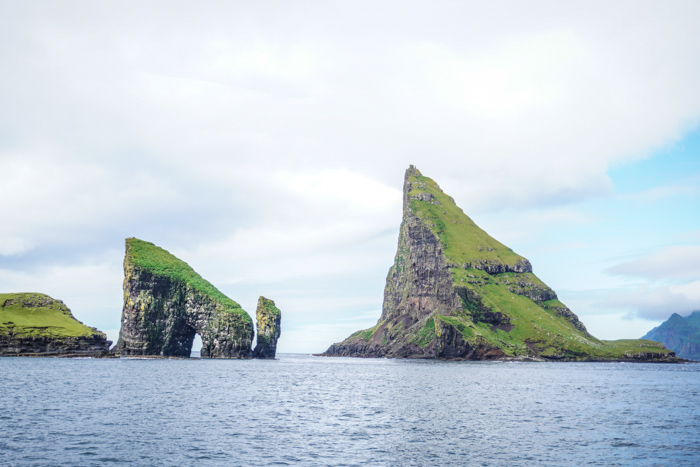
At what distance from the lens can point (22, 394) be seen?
77750mm

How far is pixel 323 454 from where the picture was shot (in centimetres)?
4206

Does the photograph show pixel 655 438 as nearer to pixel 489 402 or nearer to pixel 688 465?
pixel 688 465

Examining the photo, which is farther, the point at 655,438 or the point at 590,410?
the point at 590,410

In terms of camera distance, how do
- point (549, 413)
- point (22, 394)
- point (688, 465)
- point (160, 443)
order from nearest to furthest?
1. point (688, 465)
2. point (160, 443)
3. point (549, 413)
4. point (22, 394)

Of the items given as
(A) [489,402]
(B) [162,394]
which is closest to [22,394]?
(B) [162,394]

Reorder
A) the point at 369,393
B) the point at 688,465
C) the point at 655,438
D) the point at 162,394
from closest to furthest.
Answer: the point at 688,465 → the point at 655,438 → the point at 162,394 → the point at 369,393

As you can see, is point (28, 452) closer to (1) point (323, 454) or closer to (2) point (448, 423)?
(1) point (323, 454)

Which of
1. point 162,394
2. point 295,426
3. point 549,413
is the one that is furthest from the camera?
point 162,394

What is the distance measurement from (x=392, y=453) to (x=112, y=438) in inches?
1032

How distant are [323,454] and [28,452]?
931 inches

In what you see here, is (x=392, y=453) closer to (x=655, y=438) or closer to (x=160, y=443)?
(x=160, y=443)

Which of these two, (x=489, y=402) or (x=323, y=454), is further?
(x=489, y=402)

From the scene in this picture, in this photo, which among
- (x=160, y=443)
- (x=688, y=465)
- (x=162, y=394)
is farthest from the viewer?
(x=162, y=394)

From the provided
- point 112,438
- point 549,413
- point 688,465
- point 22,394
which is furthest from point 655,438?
point 22,394
